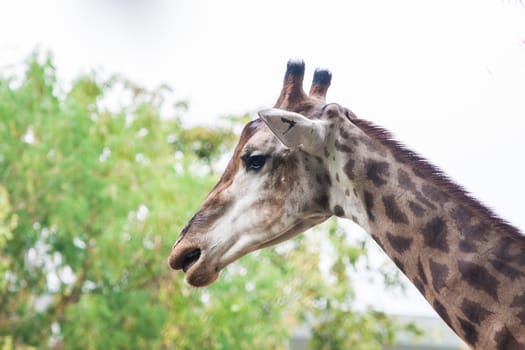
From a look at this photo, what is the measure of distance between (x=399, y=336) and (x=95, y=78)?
6360mm

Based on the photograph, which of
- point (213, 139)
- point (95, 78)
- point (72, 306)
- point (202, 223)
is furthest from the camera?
point (213, 139)

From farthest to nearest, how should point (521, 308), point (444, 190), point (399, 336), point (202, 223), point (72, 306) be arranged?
point (399, 336) → point (72, 306) → point (202, 223) → point (444, 190) → point (521, 308)

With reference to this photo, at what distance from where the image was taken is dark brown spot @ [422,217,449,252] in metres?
2.16

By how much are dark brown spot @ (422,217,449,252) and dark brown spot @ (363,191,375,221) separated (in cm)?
16

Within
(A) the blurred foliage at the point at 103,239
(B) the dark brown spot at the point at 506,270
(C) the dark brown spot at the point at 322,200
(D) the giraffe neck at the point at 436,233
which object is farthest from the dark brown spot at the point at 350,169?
(A) the blurred foliage at the point at 103,239

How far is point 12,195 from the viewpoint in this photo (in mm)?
7926

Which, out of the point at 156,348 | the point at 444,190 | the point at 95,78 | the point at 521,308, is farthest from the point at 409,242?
the point at 95,78

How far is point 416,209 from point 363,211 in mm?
161

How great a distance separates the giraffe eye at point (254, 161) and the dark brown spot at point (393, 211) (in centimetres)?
35

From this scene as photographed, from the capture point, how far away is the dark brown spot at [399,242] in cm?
223

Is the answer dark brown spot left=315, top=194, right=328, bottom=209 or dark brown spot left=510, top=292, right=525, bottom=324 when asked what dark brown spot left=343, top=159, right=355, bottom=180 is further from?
dark brown spot left=510, top=292, right=525, bottom=324

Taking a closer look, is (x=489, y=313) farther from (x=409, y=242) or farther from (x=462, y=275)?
(x=409, y=242)

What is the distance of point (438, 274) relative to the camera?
2143 millimetres

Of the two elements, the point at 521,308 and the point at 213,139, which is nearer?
the point at 521,308
